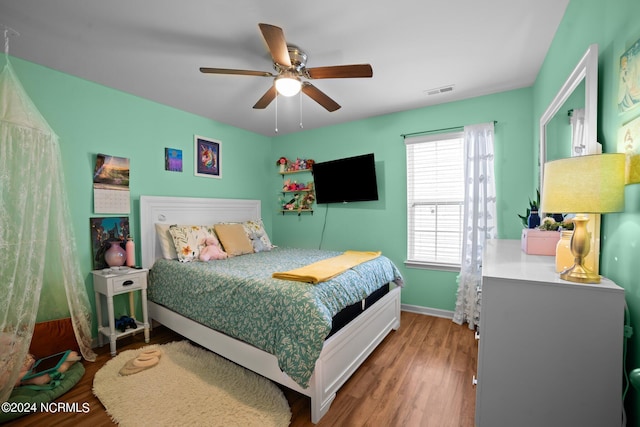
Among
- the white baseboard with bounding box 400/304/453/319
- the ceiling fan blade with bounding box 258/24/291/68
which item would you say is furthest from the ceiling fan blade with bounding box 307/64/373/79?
the white baseboard with bounding box 400/304/453/319

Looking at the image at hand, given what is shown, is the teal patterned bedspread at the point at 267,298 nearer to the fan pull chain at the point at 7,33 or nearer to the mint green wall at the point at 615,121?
the mint green wall at the point at 615,121

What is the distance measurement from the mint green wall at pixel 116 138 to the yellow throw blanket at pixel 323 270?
78.8 inches

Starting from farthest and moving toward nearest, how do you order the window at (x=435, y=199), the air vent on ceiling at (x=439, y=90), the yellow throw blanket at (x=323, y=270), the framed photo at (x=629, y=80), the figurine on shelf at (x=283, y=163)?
the figurine on shelf at (x=283, y=163)
the window at (x=435, y=199)
the air vent on ceiling at (x=439, y=90)
the yellow throw blanket at (x=323, y=270)
the framed photo at (x=629, y=80)

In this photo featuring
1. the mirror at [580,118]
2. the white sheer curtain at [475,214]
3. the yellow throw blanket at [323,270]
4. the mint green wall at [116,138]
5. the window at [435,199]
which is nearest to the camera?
the mirror at [580,118]

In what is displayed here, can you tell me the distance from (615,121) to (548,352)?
101 cm

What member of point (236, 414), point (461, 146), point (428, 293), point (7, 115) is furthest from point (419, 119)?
point (7, 115)

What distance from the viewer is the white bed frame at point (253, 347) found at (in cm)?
178

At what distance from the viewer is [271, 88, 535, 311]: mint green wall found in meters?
2.88

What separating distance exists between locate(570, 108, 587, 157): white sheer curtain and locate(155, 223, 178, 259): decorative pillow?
355 cm

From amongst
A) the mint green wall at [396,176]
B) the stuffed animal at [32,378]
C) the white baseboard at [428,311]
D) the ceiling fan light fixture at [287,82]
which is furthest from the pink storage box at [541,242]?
the stuffed animal at [32,378]

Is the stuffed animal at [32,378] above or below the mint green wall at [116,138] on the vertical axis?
below

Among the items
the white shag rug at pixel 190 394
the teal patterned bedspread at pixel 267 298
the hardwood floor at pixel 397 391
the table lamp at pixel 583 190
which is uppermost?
the table lamp at pixel 583 190

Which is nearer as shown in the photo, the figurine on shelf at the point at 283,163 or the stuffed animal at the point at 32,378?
the stuffed animal at the point at 32,378

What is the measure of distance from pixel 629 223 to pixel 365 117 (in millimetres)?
3058
